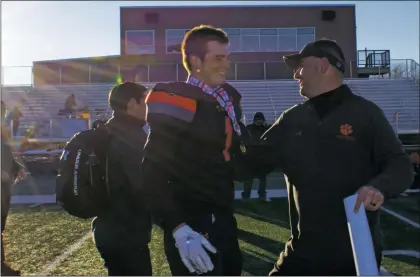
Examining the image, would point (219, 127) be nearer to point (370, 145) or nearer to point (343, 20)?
point (370, 145)

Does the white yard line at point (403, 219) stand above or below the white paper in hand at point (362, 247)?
below

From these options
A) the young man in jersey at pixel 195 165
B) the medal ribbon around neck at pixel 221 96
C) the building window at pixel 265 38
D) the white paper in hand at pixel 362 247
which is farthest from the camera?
the building window at pixel 265 38

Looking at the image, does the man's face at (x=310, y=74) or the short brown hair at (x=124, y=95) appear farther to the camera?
the short brown hair at (x=124, y=95)

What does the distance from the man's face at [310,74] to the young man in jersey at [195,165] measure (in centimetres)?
52

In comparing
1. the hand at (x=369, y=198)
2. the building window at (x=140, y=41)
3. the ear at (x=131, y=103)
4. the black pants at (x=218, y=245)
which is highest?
the building window at (x=140, y=41)

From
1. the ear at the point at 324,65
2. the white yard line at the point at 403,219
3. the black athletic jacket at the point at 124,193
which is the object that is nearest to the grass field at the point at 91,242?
the white yard line at the point at 403,219

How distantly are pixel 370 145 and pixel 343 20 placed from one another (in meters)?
28.3

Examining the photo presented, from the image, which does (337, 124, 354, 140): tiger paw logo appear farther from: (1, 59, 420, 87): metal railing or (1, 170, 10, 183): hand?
(1, 59, 420, 87): metal railing

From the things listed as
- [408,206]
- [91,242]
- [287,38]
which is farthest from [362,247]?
[287,38]

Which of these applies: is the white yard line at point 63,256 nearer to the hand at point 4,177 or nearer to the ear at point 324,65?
the hand at point 4,177

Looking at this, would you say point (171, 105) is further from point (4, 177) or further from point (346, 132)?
point (4, 177)

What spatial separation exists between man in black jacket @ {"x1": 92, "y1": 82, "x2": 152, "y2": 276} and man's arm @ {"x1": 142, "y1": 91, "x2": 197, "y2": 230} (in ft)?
2.87

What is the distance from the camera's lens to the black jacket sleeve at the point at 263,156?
2600mm

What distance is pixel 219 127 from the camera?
7.15 ft
